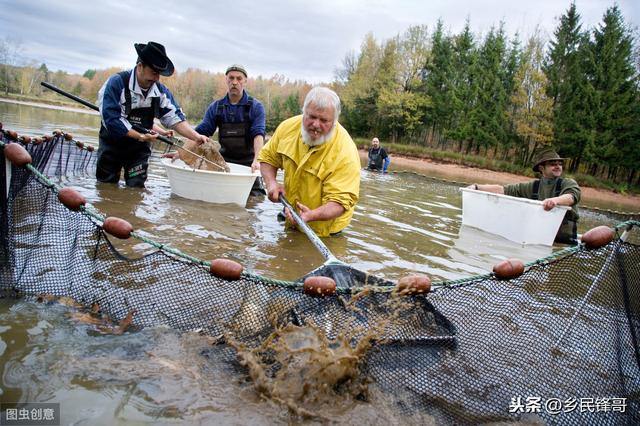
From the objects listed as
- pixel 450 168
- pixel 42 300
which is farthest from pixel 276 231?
pixel 450 168

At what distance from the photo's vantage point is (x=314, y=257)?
4535 mm

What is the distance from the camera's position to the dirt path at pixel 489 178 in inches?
889

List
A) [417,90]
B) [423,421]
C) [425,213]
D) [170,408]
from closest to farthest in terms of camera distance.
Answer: [170,408] < [423,421] < [425,213] < [417,90]

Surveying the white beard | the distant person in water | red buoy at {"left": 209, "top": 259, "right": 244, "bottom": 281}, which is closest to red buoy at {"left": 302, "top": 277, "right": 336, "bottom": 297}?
red buoy at {"left": 209, "top": 259, "right": 244, "bottom": 281}

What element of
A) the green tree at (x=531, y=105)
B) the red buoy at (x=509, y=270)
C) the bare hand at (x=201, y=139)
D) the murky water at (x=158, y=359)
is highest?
the green tree at (x=531, y=105)

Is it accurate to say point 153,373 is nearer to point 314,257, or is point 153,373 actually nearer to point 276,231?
point 314,257

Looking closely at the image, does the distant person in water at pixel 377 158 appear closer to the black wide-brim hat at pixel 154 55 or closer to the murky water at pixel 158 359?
the murky water at pixel 158 359

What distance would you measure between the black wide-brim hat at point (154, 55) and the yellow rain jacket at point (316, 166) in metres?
1.73

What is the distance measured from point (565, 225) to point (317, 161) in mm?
4625

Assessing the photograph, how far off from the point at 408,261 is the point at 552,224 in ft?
9.02

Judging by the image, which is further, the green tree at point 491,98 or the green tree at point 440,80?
the green tree at point 440,80

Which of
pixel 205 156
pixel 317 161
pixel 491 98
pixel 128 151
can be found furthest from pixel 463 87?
pixel 317 161

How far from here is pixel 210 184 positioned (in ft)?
20.2

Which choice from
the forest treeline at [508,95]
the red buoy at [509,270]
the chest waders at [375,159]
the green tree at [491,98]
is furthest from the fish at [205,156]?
the green tree at [491,98]
